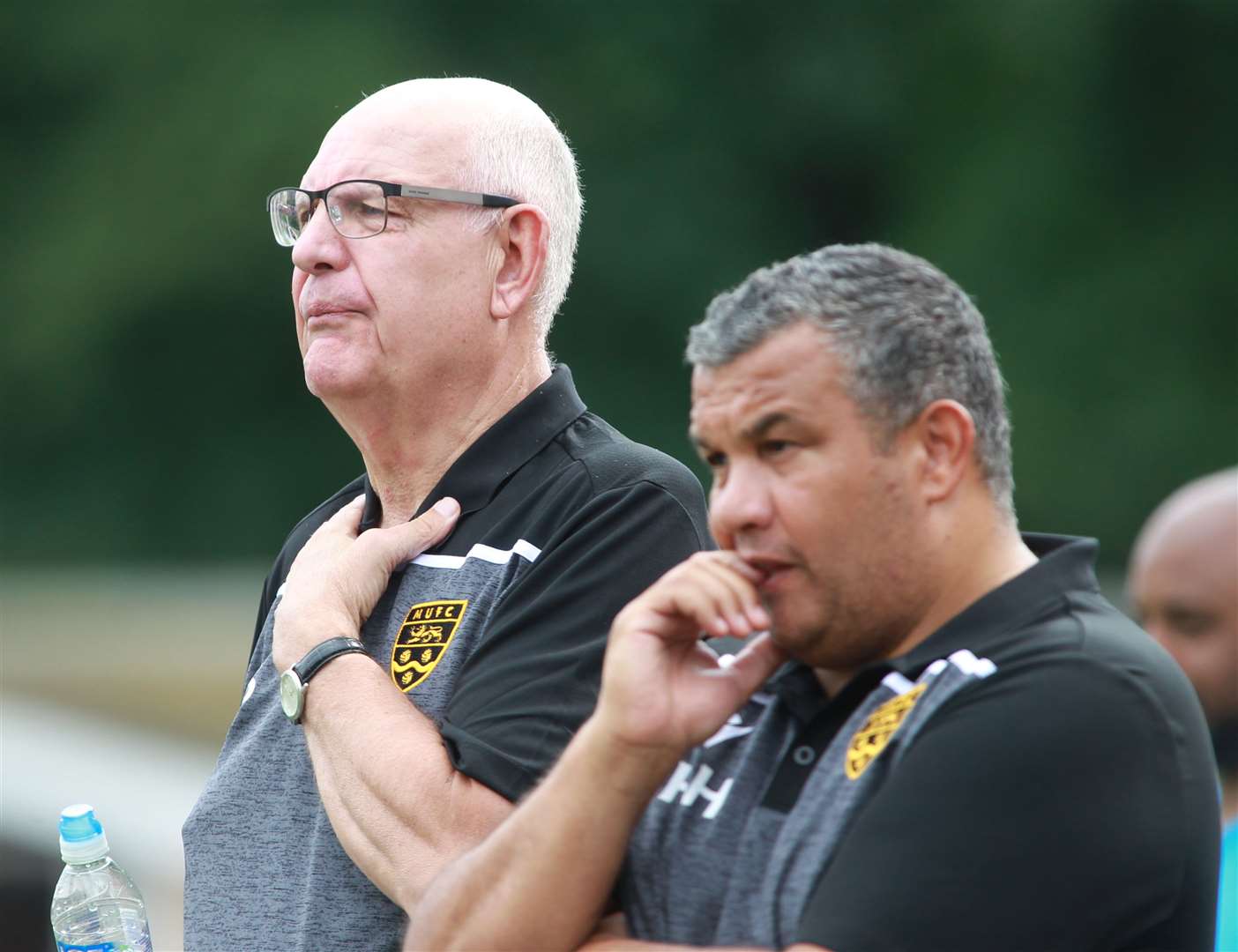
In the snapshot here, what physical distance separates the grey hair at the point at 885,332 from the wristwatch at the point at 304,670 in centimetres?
72

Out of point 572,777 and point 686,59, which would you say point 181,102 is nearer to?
point 686,59

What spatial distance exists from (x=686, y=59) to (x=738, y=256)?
2235mm

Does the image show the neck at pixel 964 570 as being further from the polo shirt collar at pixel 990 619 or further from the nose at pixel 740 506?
the nose at pixel 740 506

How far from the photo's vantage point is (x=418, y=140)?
2895mm

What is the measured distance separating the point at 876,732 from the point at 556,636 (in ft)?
1.92

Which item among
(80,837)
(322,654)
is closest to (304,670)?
(322,654)

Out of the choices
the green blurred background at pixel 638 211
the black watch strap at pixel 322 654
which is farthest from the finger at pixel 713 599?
the green blurred background at pixel 638 211

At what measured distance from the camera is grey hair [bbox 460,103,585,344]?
2902 millimetres

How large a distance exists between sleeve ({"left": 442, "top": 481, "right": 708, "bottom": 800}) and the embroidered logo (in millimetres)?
490

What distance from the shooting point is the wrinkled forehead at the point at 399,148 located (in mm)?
2869

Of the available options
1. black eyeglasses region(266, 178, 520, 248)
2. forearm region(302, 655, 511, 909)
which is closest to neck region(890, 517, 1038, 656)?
forearm region(302, 655, 511, 909)

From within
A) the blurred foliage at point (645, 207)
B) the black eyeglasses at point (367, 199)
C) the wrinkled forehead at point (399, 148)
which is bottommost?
the blurred foliage at point (645, 207)

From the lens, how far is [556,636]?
8.11ft

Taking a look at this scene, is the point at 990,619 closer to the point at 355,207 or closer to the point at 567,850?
the point at 567,850
